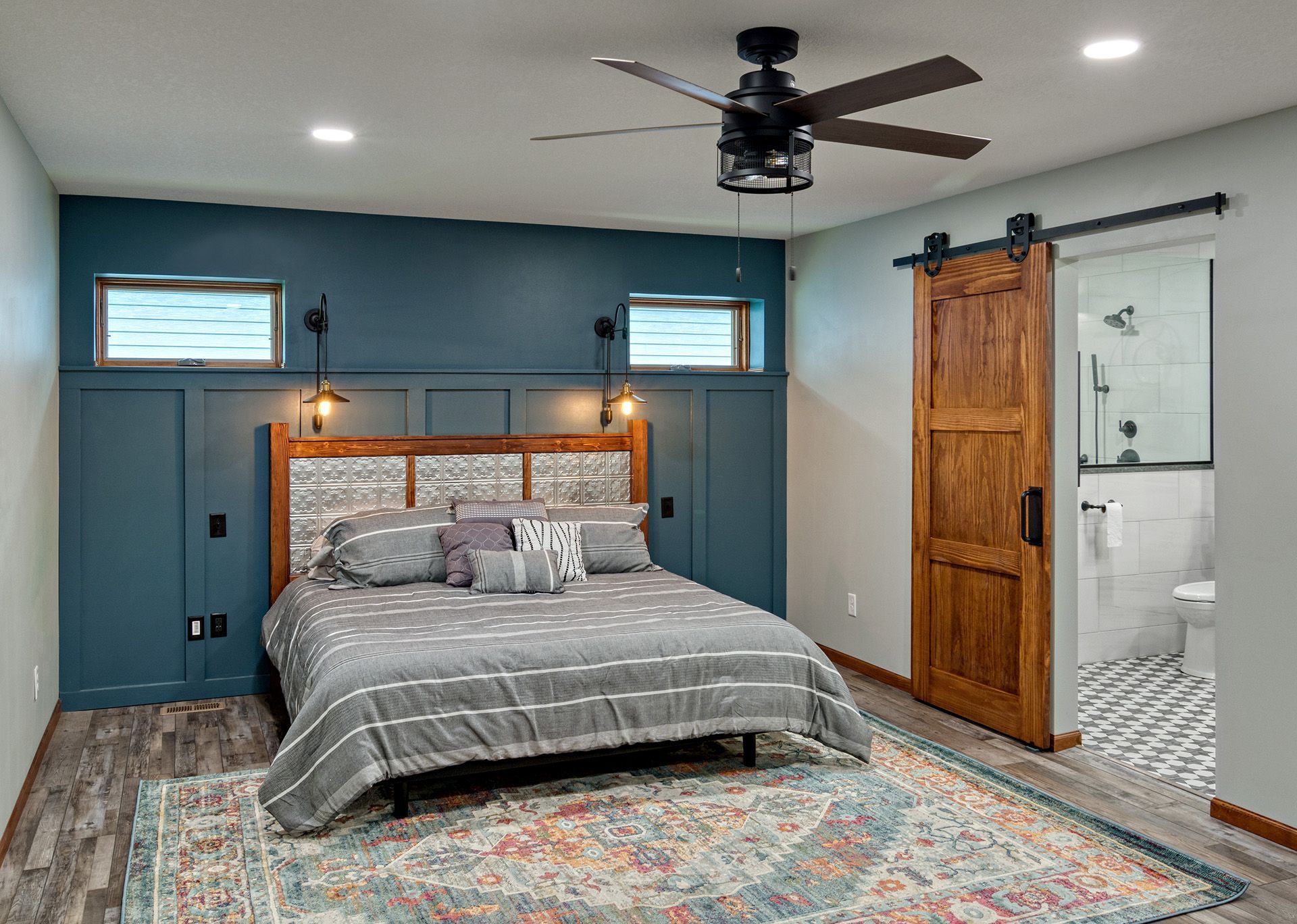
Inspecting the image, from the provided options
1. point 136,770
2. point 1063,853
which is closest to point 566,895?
point 1063,853

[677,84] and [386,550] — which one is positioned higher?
[677,84]

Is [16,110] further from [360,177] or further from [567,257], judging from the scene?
[567,257]

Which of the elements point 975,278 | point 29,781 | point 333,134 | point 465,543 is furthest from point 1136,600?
point 29,781

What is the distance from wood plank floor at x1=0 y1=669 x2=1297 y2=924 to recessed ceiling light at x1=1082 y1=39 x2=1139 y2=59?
95.0 inches

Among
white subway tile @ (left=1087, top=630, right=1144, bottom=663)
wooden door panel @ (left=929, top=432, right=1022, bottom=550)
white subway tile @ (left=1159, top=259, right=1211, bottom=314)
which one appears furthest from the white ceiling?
white subway tile @ (left=1087, top=630, right=1144, bottom=663)

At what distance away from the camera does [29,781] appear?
3834 mm

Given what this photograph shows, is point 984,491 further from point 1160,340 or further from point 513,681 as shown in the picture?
point 513,681

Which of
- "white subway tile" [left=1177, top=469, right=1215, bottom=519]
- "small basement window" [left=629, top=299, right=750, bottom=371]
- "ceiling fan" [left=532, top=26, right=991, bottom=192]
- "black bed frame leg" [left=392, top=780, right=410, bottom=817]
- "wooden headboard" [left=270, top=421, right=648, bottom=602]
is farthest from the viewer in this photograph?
"small basement window" [left=629, top=299, right=750, bottom=371]

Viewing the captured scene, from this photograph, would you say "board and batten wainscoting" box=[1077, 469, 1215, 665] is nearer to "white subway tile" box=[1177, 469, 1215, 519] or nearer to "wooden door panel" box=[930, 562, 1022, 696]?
"white subway tile" box=[1177, 469, 1215, 519]

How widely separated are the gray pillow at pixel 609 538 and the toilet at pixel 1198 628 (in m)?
2.83

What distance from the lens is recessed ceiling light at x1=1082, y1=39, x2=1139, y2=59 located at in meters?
2.84

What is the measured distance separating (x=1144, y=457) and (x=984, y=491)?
5.81ft

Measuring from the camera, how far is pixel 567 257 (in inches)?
229

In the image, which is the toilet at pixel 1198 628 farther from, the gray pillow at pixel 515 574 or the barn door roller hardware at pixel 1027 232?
the gray pillow at pixel 515 574
